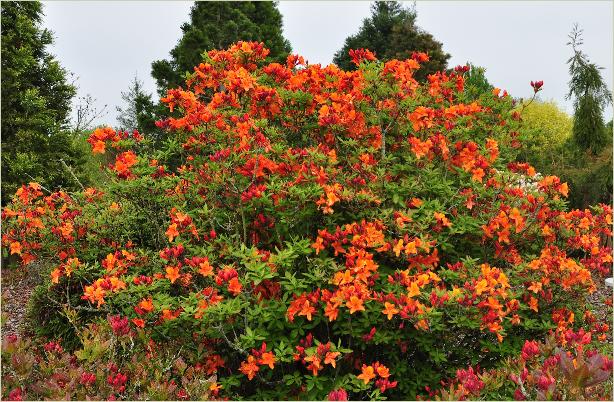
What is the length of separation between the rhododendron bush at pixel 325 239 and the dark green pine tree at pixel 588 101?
21.2 feet

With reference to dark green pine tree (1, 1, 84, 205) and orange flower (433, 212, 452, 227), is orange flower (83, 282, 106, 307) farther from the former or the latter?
dark green pine tree (1, 1, 84, 205)

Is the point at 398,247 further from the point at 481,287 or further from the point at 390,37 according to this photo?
the point at 390,37

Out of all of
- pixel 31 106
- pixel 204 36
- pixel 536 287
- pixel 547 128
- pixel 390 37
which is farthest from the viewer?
pixel 390 37

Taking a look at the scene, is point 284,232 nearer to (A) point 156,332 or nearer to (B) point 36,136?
(A) point 156,332

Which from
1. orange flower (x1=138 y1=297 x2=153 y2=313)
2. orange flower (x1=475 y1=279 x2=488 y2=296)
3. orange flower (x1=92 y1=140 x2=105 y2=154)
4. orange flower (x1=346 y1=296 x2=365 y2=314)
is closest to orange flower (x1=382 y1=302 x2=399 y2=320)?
orange flower (x1=346 y1=296 x2=365 y2=314)

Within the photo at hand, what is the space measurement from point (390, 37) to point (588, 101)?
45.0 feet

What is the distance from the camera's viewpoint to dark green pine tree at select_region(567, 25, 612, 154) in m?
9.62

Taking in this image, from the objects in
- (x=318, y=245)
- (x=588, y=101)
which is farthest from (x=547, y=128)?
(x=318, y=245)

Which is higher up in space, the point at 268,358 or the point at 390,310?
the point at 390,310

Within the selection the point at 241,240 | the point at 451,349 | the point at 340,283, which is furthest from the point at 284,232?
the point at 451,349

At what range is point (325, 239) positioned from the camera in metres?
3.04

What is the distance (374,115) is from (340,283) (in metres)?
1.27

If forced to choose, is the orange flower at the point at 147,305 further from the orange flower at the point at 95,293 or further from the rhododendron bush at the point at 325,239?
the orange flower at the point at 95,293

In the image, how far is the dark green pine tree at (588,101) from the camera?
31.6 feet
